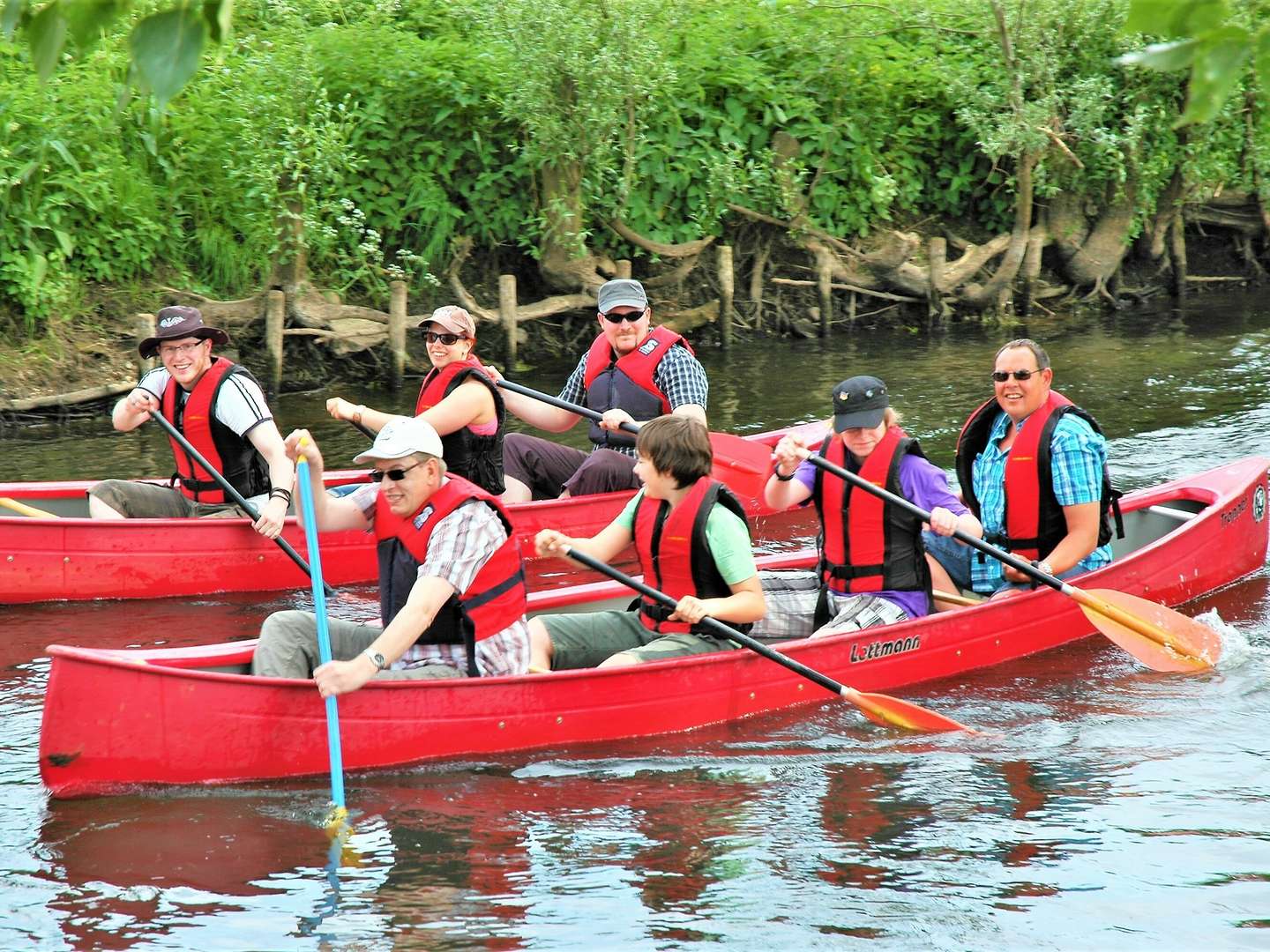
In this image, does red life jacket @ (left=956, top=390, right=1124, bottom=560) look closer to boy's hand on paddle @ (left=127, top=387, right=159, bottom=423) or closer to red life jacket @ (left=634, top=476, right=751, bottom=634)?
red life jacket @ (left=634, top=476, right=751, bottom=634)

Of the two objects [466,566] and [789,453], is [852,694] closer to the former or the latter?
[789,453]

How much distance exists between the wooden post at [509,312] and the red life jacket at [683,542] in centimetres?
778

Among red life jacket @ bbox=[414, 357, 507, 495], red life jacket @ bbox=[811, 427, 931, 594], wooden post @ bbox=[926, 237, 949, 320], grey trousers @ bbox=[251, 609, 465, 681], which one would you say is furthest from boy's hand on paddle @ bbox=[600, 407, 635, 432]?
wooden post @ bbox=[926, 237, 949, 320]

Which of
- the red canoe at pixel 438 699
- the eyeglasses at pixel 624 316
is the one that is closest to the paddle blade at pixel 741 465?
the eyeglasses at pixel 624 316

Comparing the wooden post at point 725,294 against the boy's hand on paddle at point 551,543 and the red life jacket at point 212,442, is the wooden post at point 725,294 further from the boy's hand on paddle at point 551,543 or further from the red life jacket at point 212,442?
the boy's hand on paddle at point 551,543

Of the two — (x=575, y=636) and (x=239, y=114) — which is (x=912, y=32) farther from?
(x=575, y=636)

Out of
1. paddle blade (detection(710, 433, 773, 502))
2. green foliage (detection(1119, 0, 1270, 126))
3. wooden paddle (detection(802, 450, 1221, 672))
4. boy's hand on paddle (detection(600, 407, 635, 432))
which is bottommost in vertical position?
wooden paddle (detection(802, 450, 1221, 672))

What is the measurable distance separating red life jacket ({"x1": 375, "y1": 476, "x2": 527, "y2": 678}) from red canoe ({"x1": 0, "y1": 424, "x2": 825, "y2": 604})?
2308mm

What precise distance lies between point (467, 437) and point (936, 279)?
8852 mm

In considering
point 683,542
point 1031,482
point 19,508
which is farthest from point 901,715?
point 19,508

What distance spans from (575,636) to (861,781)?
1.24 metres

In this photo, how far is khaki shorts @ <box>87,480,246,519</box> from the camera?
25.2 ft

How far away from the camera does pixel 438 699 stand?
523 centimetres

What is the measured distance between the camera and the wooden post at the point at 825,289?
14664 millimetres
